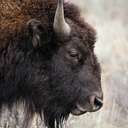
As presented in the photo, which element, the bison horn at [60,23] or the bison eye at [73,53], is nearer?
the bison horn at [60,23]

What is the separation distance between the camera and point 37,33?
8992 mm

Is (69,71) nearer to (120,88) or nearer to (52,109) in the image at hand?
(52,109)

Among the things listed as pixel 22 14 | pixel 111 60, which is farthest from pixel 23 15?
pixel 111 60

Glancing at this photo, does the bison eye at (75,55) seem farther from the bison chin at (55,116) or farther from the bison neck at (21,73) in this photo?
the bison chin at (55,116)

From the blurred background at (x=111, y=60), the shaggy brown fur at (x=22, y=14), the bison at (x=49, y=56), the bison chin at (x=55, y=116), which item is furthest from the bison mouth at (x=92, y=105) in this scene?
the blurred background at (x=111, y=60)

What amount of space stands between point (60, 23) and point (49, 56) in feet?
1.35

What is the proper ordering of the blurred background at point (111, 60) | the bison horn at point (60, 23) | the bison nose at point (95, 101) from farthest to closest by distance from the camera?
the blurred background at point (111, 60)
the bison nose at point (95, 101)
the bison horn at point (60, 23)

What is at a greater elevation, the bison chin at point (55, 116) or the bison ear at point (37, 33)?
the bison ear at point (37, 33)

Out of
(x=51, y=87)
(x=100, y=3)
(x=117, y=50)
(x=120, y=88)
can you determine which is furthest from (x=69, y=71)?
(x=100, y=3)

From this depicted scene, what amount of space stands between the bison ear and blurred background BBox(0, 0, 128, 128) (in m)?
0.87

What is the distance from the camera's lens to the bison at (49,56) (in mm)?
8991

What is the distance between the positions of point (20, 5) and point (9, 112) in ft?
4.25

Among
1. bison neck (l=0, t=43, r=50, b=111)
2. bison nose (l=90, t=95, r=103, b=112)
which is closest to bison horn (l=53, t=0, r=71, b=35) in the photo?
bison neck (l=0, t=43, r=50, b=111)

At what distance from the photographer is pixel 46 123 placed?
9492mm
